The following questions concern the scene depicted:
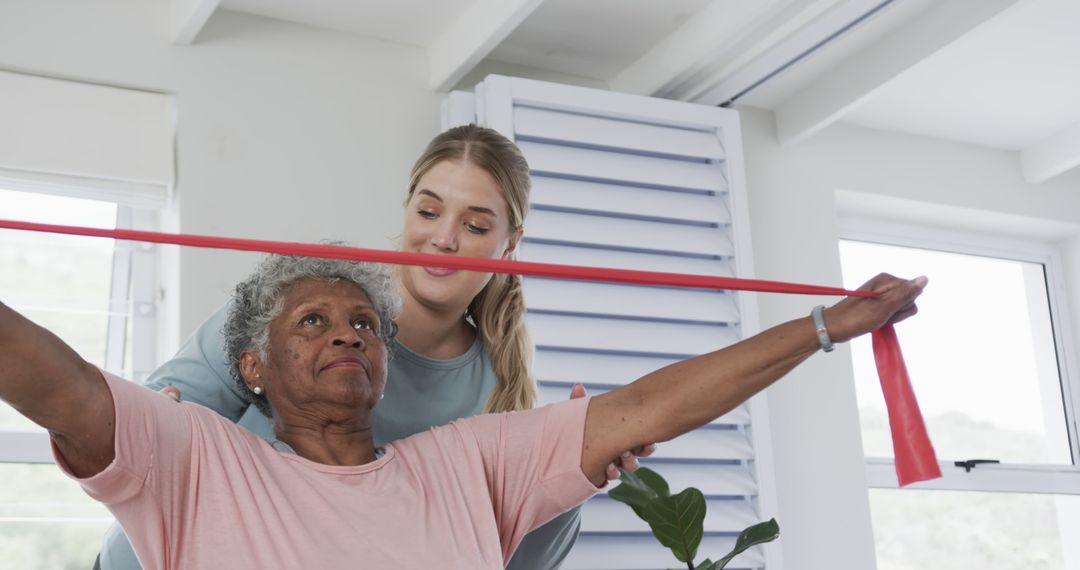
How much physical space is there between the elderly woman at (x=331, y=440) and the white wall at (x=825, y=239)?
6.26ft

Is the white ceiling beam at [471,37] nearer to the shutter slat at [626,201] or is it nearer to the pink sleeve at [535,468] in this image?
the shutter slat at [626,201]

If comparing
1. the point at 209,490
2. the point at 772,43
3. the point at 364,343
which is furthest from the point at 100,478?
the point at 772,43

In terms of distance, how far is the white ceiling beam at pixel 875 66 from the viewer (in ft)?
10.2

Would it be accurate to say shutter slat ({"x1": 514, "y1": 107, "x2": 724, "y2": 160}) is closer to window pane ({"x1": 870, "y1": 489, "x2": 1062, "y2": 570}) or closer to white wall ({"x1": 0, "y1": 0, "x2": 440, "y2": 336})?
white wall ({"x1": 0, "y1": 0, "x2": 440, "y2": 336})

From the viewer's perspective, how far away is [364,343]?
166 cm

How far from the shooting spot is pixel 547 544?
1.84 meters

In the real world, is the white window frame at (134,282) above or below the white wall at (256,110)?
below

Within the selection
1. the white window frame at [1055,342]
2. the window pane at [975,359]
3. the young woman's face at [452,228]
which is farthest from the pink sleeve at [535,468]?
the window pane at [975,359]

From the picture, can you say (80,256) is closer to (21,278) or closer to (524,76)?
(21,278)

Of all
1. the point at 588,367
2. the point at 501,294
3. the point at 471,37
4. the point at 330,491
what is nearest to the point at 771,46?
the point at 471,37

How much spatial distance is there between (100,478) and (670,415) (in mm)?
703

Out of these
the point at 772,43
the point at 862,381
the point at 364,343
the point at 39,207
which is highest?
the point at 772,43

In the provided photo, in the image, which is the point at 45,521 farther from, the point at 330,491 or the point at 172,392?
the point at 330,491

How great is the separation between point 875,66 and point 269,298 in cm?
223
